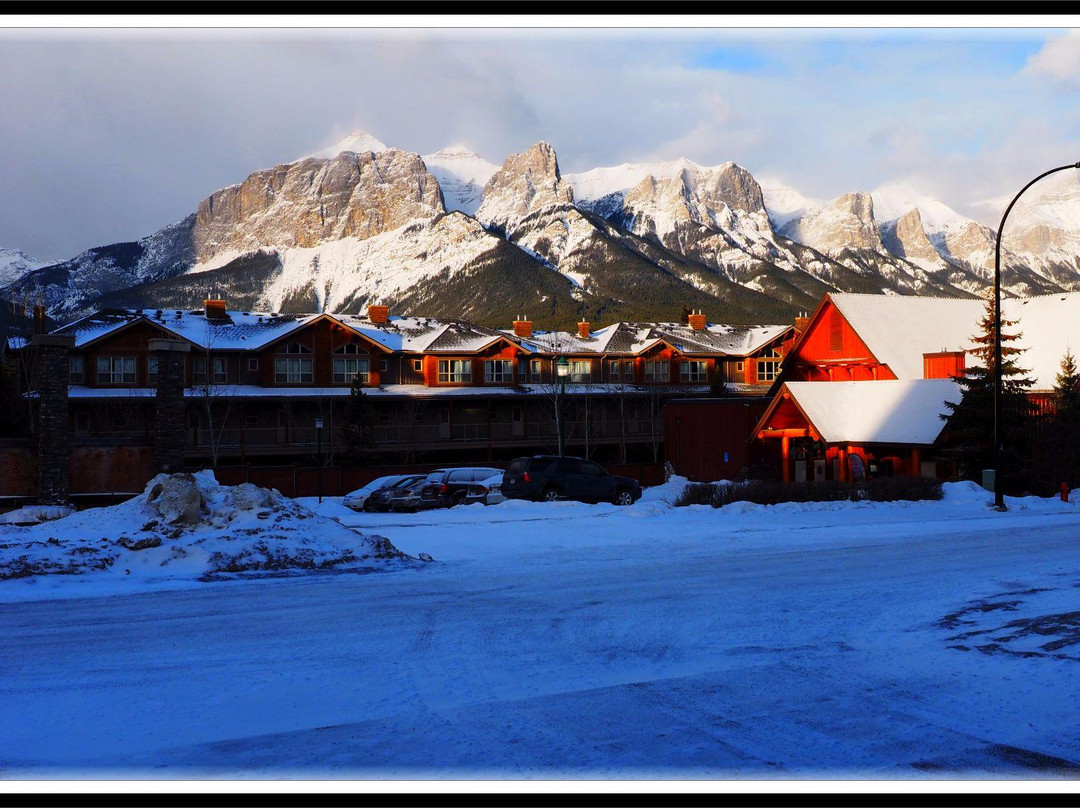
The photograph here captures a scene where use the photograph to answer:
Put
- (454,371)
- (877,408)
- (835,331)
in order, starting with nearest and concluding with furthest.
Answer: (877,408)
(835,331)
(454,371)

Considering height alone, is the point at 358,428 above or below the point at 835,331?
below

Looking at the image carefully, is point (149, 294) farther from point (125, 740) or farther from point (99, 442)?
point (125, 740)

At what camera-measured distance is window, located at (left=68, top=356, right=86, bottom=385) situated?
2008 inches

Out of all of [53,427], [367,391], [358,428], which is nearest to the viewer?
[53,427]

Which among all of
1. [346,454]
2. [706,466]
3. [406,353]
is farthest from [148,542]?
[406,353]

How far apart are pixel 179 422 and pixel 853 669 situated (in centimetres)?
2492

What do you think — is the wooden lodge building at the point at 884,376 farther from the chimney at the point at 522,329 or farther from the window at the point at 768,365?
the chimney at the point at 522,329

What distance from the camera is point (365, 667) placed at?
8.90m

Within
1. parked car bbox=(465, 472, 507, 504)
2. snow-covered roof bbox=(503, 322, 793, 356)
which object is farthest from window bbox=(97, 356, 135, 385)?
parked car bbox=(465, 472, 507, 504)

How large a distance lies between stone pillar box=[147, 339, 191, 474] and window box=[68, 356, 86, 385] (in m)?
25.5

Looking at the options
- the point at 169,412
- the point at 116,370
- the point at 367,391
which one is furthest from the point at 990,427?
the point at 116,370

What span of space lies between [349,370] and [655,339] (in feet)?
73.3

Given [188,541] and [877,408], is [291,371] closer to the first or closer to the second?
[877,408]

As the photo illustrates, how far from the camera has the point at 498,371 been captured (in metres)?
61.4
